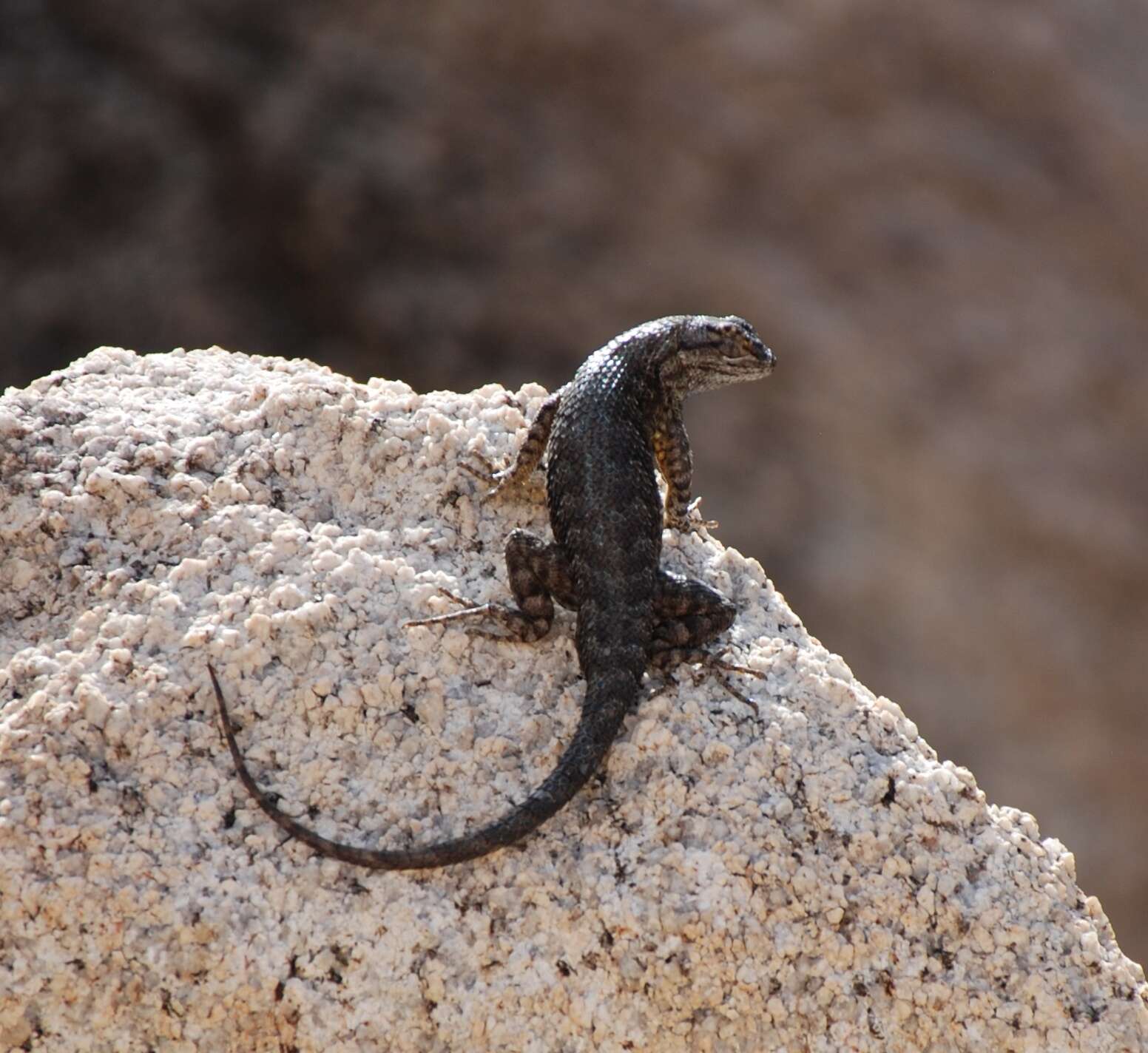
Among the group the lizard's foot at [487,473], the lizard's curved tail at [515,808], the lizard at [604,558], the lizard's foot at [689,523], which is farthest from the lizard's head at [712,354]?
the lizard's curved tail at [515,808]

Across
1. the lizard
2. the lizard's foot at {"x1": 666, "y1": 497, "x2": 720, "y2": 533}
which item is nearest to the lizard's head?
the lizard

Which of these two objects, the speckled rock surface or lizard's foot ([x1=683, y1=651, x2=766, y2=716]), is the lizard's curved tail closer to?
the speckled rock surface

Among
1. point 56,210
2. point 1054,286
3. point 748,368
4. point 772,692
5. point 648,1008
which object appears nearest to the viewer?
point 648,1008

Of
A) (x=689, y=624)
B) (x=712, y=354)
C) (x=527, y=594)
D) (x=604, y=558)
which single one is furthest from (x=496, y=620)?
(x=712, y=354)

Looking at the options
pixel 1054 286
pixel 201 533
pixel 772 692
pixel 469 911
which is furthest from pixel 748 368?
pixel 1054 286

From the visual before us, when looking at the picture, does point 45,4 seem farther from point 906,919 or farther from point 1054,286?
point 906,919

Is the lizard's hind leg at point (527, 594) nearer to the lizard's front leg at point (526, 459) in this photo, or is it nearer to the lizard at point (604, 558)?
the lizard at point (604, 558)
